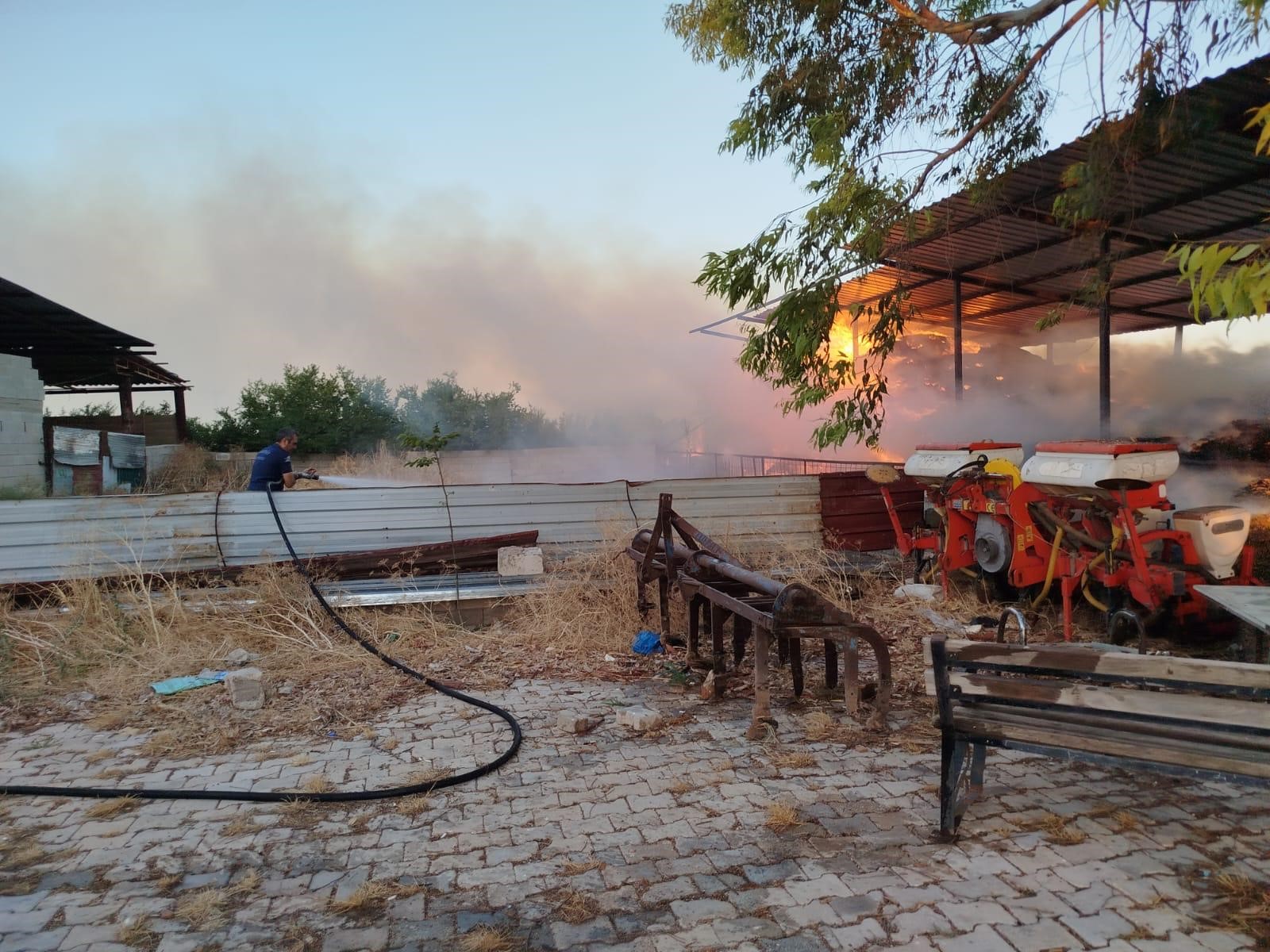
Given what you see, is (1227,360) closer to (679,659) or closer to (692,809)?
(679,659)

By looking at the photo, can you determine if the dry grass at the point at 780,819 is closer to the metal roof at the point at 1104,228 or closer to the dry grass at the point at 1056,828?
the dry grass at the point at 1056,828

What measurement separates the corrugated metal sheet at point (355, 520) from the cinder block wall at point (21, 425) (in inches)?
248

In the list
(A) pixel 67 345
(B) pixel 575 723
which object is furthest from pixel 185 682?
(A) pixel 67 345

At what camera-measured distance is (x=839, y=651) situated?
6.02m

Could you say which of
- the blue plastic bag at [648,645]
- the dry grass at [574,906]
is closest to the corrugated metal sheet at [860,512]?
the blue plastic bag at [648,645]

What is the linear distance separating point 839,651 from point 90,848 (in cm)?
486

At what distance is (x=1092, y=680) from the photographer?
299 centimetres

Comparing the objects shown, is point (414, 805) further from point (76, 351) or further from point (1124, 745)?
point (76, 351)

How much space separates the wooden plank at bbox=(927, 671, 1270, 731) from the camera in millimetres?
2820

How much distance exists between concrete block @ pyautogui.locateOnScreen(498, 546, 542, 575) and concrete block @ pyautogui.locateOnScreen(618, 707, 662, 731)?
9.55ft

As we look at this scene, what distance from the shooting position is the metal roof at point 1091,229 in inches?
274

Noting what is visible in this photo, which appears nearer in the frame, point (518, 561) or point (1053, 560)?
point (1053, 560)

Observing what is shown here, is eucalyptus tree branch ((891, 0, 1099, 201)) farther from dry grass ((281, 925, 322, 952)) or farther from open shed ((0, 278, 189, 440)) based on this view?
open shed ((0, 278, 189, 440))

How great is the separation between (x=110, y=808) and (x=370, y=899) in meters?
1.61
